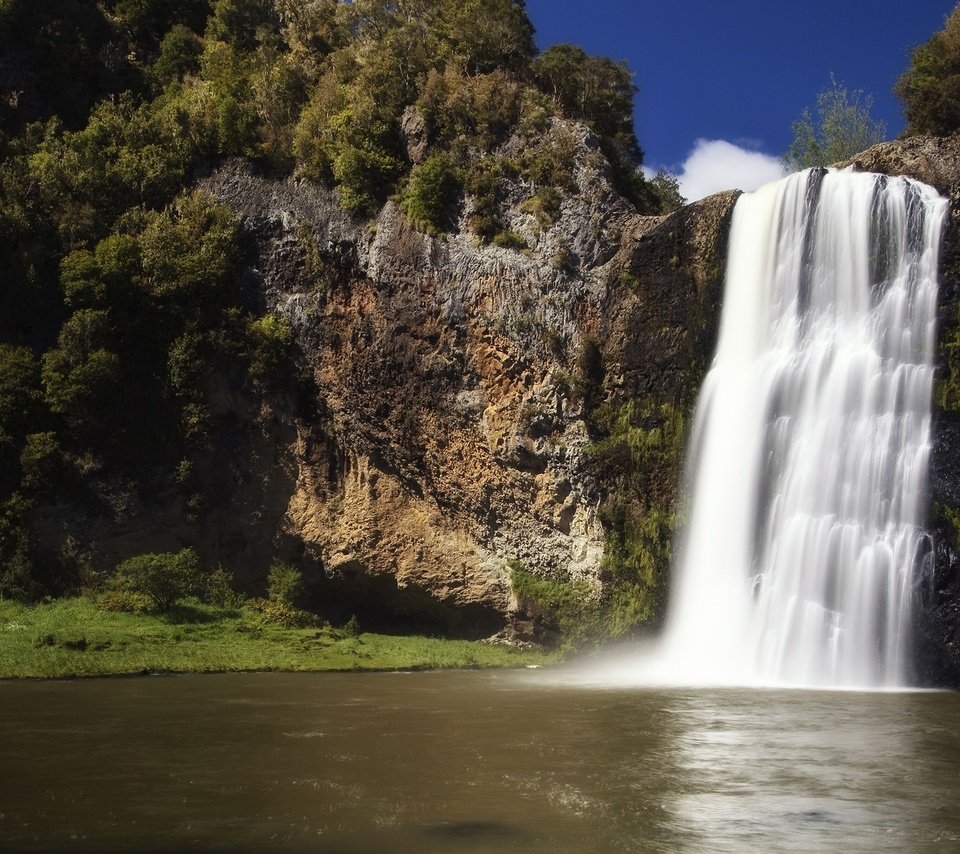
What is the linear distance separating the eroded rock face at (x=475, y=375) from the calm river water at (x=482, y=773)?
12413 mm

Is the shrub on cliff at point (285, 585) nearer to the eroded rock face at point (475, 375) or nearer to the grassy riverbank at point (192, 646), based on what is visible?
the eroded rock face at point (475, 375)

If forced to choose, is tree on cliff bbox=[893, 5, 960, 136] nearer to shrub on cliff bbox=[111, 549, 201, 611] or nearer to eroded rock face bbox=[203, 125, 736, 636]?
eroded rock face bbox=[203, 125, 736, 636]

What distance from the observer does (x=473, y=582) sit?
32625mm

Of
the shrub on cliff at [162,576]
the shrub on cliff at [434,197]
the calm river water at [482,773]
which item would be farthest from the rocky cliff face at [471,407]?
the calm river water at [482,773]

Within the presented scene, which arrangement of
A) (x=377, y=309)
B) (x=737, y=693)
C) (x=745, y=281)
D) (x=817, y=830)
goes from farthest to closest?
1. (x=377, y=309)
2. (x=745, y=281)
3. (x=737, y=693)
4. (x=817, y=830)

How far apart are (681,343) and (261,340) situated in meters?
15.1

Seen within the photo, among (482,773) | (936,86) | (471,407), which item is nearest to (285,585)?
(471,407)

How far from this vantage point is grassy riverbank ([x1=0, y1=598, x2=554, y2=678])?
25250mm

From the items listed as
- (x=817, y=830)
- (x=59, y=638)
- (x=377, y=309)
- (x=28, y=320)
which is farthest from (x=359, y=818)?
(x=28, y=320)

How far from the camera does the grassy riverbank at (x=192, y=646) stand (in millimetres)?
25250

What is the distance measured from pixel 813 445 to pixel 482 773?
1658 centimetres

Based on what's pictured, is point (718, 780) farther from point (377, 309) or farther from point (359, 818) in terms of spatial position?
point (377, 309)

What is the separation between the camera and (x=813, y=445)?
25672 millimetres

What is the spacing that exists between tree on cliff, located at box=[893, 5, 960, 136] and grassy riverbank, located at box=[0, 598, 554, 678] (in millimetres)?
20343
